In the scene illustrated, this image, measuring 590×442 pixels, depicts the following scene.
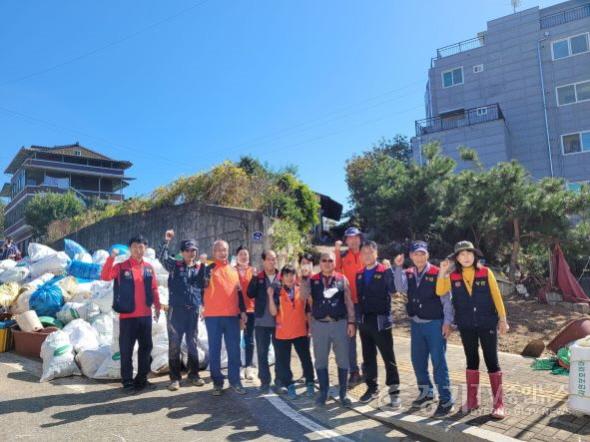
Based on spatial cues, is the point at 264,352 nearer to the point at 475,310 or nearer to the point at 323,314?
the point at 323,314

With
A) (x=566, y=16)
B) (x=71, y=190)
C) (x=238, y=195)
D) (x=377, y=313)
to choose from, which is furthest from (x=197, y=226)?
(x=71, y=190)

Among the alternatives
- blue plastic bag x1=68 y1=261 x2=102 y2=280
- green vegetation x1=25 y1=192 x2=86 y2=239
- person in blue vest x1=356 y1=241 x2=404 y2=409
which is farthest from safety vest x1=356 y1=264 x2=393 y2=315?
green vegetation x1=25 y1=192 x2=86 y2=239

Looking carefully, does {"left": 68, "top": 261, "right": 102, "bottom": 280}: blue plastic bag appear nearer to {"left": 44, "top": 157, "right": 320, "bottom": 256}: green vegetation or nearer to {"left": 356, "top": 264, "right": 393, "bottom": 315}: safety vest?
{"left": 44, "top": 157, "right": 320, "bottom": 256}: green vegetation

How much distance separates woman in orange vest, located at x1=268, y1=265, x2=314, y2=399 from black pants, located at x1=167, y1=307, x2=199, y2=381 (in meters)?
1.14

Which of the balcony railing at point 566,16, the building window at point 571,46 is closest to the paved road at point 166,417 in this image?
the building window at point 571,46

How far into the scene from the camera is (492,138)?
73.0 feet

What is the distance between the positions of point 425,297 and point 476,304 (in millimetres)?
493

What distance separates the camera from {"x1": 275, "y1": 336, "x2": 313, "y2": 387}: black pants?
5.40m

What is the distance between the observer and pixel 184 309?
5.78m

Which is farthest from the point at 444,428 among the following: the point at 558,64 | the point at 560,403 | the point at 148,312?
the point at 558,64

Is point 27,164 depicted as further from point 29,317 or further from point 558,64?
point 558,64

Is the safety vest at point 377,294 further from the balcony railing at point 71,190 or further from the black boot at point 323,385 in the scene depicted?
the balcony railing at point 71,190

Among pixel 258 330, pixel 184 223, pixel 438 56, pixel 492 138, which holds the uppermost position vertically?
pixel 438 56

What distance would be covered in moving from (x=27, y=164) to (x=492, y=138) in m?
36.1
